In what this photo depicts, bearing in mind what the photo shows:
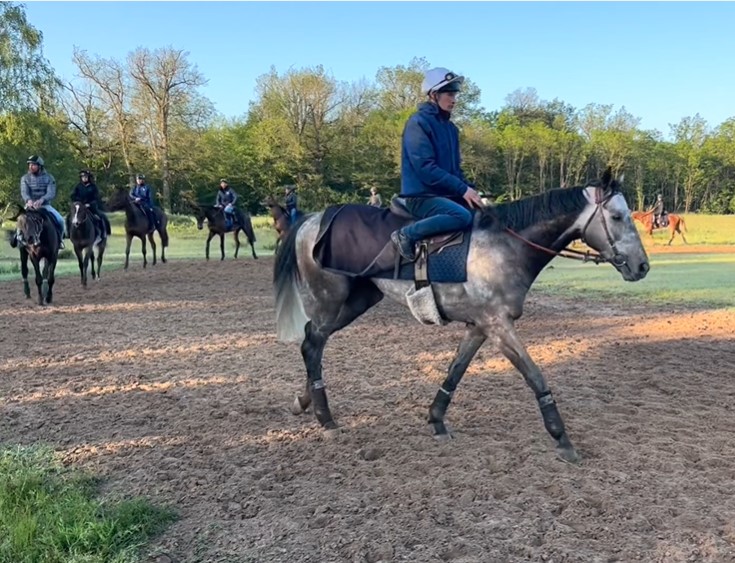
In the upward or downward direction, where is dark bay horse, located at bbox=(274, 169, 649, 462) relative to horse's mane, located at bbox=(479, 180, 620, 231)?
downward

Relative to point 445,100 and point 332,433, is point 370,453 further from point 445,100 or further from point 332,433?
point 445,100

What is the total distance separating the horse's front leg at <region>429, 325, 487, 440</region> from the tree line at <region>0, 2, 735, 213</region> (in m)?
23.4

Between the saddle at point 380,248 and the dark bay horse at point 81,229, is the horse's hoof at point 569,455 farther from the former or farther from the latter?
the dark bay horse at point 81,229

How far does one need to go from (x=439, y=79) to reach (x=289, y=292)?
2.17 metres

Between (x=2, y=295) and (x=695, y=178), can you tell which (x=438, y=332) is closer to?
(x=2, y=295)

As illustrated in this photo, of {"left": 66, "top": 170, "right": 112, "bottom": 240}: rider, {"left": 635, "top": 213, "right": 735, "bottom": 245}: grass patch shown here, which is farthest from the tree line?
{"left": 66, "top": 170, "right": 112, "bottom": 240}: rider

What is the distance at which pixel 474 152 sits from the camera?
5084 cm

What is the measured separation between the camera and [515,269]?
175 inches

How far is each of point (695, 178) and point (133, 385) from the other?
65.7 meters

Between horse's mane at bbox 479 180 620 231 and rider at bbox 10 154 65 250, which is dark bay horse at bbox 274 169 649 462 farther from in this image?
rider at bbox 10 154 65 250

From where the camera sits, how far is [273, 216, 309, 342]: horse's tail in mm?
5375

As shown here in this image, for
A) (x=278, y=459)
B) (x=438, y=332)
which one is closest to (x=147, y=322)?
(x=438, y=332)

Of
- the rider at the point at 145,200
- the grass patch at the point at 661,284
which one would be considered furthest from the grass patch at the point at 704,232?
the rider at the point at 145,200

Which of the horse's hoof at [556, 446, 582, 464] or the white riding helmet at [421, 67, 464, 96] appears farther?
the white riding helmet at [421, 67, 464, 96]
